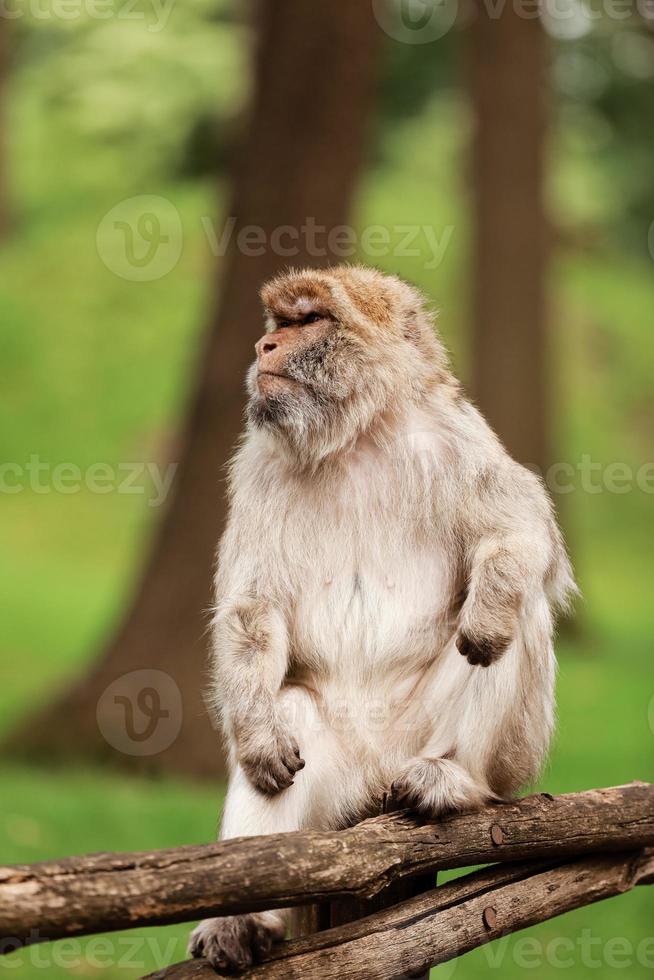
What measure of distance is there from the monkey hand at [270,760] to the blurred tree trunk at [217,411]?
478cm

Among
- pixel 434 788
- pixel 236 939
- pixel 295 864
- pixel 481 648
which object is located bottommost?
pixel 236 939

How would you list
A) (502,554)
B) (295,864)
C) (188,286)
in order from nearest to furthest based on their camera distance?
(295,864)
(502,554)
(188,286)

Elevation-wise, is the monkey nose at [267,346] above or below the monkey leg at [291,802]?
above

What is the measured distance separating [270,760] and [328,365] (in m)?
1.31

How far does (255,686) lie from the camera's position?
4.15m

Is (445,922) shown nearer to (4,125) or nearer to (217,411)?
(217,411)

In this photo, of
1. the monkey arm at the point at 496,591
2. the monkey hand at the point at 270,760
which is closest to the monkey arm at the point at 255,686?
the monkey hand at the point at 270,760

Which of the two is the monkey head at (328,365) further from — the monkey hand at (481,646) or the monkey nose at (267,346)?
the monkey hand at (481,646)

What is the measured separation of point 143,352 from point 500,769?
1918 centimetres

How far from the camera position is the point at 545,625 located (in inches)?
169

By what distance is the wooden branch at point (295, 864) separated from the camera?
298 centimetres

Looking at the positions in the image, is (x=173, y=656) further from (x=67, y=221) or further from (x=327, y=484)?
(x=67, y=221)

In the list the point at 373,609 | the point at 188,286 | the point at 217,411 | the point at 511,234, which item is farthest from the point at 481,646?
the point at 188,286

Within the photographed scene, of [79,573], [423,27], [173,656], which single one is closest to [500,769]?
[173,656]
